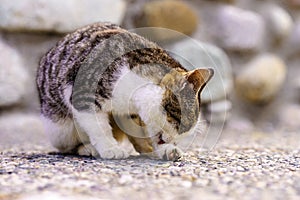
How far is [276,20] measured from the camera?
8.51ft

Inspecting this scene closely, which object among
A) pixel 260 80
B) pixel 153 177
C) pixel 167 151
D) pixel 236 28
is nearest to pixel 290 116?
pixel 260 80

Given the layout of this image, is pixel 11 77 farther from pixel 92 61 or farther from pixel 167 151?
pixel 167 151

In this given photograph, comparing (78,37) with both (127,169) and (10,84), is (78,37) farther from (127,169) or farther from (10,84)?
(10,84)

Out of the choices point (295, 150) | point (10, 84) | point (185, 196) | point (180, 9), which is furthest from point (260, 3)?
point (185, 196)

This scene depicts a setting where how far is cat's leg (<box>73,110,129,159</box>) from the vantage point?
130 centimetres

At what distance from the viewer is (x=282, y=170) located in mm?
1191

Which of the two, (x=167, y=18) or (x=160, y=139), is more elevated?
(x=167, y=18)

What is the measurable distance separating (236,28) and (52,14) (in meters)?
0.95

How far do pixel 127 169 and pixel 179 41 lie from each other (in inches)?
50.7

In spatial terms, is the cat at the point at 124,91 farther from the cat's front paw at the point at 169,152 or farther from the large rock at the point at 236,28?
the large rock at the point at 236,28

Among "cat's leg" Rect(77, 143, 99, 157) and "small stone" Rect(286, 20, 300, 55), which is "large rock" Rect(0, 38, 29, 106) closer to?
"cat's leg" Rect(77, 143, 99, 157)

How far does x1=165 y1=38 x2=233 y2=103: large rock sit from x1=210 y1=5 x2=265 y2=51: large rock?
0.09m

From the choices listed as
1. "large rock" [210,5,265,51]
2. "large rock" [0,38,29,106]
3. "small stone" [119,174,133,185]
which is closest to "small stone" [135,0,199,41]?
"large rock" [210,5,265,51]

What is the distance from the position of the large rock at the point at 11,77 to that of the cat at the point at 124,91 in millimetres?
632
